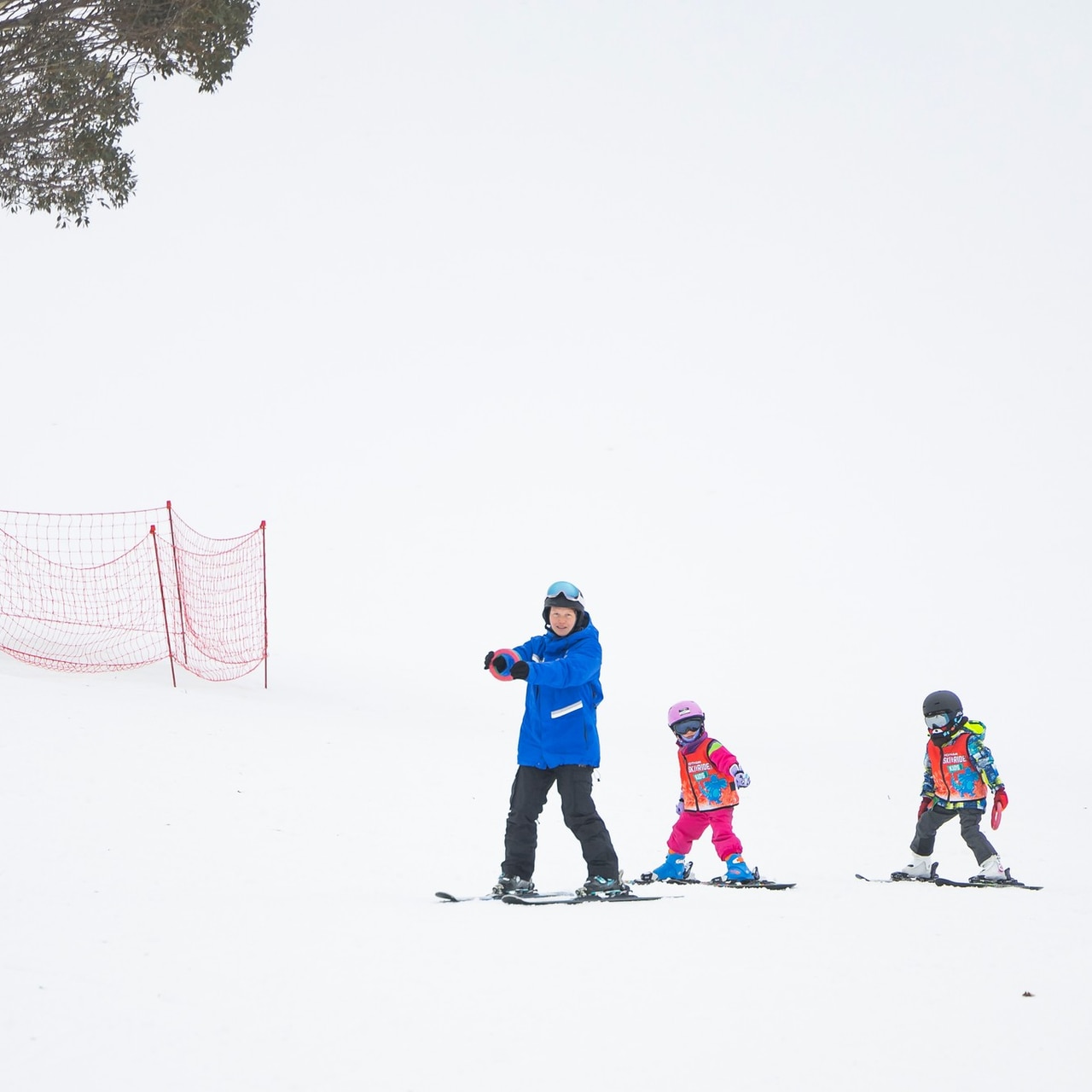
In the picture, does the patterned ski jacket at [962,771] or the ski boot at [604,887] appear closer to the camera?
the ski boot at [604,887]

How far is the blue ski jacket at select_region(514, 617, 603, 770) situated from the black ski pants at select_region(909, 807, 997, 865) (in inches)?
117

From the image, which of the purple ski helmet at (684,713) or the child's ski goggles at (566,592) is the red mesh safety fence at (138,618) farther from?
the child's ski goggles at (566,592)

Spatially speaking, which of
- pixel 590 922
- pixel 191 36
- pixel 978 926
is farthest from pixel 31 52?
pixel 978 926

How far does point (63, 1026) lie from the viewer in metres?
3.54

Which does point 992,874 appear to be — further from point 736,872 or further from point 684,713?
point 684,713

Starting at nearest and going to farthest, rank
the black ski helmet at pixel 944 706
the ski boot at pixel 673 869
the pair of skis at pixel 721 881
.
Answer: the pair of skis at pixel 721 881, the ski boot at pixel 673 869, the black ski helmet at pixel 944 706

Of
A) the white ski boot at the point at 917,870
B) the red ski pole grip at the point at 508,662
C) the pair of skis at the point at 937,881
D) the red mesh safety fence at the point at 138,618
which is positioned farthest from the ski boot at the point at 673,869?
the red mesh safety fence at the point at 138,618

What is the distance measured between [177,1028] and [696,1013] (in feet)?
5.52

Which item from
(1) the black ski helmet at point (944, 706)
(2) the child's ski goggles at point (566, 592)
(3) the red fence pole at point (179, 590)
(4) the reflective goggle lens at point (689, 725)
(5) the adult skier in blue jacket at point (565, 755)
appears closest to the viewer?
(5) the adult skier in blue jacket at point (565, 755)

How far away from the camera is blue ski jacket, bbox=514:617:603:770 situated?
19.1 ft

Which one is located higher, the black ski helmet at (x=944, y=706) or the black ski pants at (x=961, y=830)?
the black ski helmet at (x=944, y=706)

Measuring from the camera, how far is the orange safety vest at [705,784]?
707 cm

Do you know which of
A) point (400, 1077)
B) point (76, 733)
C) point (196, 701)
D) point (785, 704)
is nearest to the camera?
point (400, 1077)

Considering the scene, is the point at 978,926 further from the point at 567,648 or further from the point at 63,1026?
the point at 63,1026
